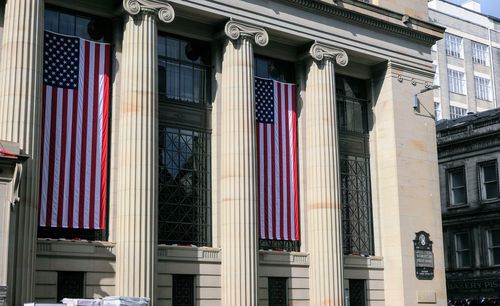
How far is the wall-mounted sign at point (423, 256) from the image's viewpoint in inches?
1480

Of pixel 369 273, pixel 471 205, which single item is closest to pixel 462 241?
pixel 471 205

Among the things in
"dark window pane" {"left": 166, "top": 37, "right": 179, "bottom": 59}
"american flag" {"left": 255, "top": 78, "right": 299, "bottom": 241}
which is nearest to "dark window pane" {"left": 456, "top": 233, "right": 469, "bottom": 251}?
"american flag" {"left": 255, "top": 78, "right": 299, "bottom": 241}

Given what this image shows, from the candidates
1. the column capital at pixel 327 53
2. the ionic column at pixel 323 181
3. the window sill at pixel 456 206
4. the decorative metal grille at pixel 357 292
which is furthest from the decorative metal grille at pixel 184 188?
the window sill at pixel 456 206

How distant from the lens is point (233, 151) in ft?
104

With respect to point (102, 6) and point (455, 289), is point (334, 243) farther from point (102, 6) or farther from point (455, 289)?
point (455, 289)

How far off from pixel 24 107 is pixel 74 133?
9.26 feet

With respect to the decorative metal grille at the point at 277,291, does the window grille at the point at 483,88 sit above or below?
above

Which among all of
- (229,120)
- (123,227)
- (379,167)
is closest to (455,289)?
(379,167)

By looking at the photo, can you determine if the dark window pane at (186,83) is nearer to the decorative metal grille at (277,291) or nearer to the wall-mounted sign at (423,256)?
the decorative metal grille at (277,291)

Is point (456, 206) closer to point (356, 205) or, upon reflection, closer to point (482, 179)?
point (482, 179)

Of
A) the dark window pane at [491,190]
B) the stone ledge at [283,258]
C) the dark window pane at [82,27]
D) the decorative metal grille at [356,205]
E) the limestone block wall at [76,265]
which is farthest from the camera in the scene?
the dark window pane at [491,190]

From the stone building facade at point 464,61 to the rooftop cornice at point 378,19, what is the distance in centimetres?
3201

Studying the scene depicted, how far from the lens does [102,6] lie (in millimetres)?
30641

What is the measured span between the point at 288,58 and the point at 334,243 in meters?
9.19
